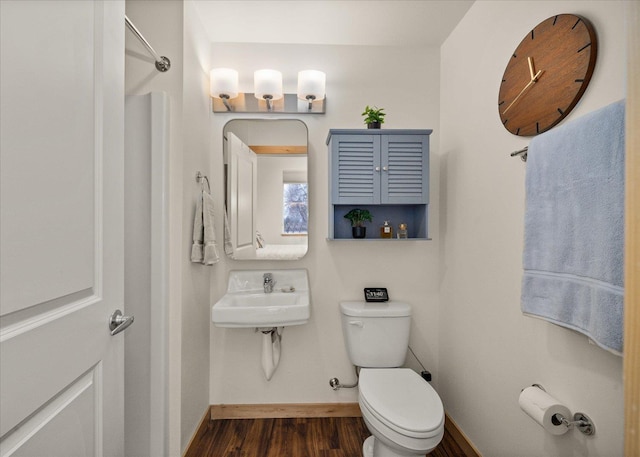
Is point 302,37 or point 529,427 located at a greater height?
point 302,37

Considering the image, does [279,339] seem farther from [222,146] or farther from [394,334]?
[222,146]

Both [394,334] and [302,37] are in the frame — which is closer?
[394,334]

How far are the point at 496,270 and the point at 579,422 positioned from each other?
0.67m

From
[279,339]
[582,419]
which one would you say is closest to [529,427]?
[582,419]

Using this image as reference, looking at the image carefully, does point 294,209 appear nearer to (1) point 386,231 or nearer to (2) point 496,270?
(1) point 386,231

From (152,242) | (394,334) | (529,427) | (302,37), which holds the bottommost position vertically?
(529,427)

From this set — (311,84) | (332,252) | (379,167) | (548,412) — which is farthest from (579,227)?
(311,84)

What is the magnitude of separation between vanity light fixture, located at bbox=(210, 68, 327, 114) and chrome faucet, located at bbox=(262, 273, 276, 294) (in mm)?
1070

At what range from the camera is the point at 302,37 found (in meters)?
2.13

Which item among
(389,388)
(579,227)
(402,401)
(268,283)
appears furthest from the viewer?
(268,283)

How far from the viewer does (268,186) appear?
2.17m

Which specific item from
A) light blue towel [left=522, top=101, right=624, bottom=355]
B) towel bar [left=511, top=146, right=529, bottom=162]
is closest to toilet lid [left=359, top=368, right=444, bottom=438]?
light blue towel [left=522, top=101, right=624, bottom=355]

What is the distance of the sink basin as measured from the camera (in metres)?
1.76

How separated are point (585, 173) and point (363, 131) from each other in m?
1.22
